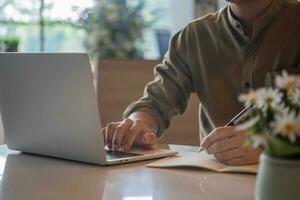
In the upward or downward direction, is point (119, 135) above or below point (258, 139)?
below

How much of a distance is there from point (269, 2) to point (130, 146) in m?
0.64

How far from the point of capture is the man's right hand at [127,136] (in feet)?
4.34

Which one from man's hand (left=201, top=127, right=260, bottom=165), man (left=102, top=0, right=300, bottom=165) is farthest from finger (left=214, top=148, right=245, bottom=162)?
man (left=102, top=0, right=300, bottom=165)

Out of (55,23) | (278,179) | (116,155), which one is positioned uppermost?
(55,23)

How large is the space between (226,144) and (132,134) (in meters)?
0.27

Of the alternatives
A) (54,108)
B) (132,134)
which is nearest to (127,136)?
(132,134)

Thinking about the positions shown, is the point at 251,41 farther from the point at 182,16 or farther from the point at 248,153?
the point at 182,16

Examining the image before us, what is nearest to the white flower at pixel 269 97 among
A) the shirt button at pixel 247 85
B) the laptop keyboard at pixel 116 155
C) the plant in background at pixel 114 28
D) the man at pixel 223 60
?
the laptop keyboard at pixel 116 155

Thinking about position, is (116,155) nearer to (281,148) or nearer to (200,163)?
(200,163)

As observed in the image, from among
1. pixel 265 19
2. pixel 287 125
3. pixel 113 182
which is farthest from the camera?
pixel 265 19

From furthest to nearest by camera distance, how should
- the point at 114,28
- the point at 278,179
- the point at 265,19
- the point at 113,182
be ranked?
the point at 114,28, the point at 265,19, the point at 113,182, the point at 278,179

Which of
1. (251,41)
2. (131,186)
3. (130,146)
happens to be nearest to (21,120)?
(130,146)

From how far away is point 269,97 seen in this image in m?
0.65

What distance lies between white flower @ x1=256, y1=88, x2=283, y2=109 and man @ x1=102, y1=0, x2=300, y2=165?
2.77ft
